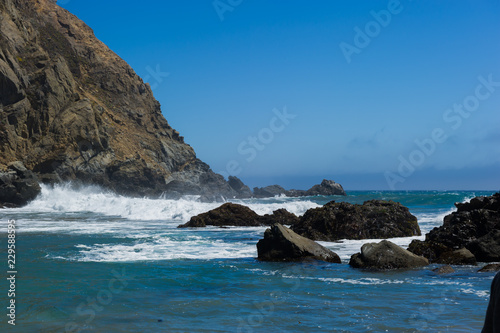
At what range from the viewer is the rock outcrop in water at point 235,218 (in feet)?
80.3

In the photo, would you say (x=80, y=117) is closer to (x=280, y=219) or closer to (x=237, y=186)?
(x=280, y=219)

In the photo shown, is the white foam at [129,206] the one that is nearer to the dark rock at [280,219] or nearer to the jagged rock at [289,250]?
the dark rock at [280,219]

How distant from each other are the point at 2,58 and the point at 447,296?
57486 mm

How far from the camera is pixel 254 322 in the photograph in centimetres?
663

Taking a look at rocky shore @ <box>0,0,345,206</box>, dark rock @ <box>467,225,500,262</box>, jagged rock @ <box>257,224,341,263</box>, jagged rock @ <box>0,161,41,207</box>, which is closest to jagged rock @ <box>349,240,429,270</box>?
jagged rock @ <box>257,224,341,263</box>

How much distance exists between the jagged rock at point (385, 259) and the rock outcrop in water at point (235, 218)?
13.5 metres

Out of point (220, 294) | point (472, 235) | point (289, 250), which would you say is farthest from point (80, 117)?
point (220, 294)

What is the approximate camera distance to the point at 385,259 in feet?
36.7

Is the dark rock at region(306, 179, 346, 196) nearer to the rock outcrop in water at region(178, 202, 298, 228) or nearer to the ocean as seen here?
the rock outcrop in water at region(178, 202, 298, 228)

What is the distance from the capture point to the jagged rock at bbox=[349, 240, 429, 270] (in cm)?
1115

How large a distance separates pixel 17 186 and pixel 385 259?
41.1 meters

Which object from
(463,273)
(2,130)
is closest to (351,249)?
(463,273)

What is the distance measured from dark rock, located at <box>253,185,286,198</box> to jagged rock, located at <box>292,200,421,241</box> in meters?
99.0

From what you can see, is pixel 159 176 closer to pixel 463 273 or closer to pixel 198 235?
pixel 198 235
